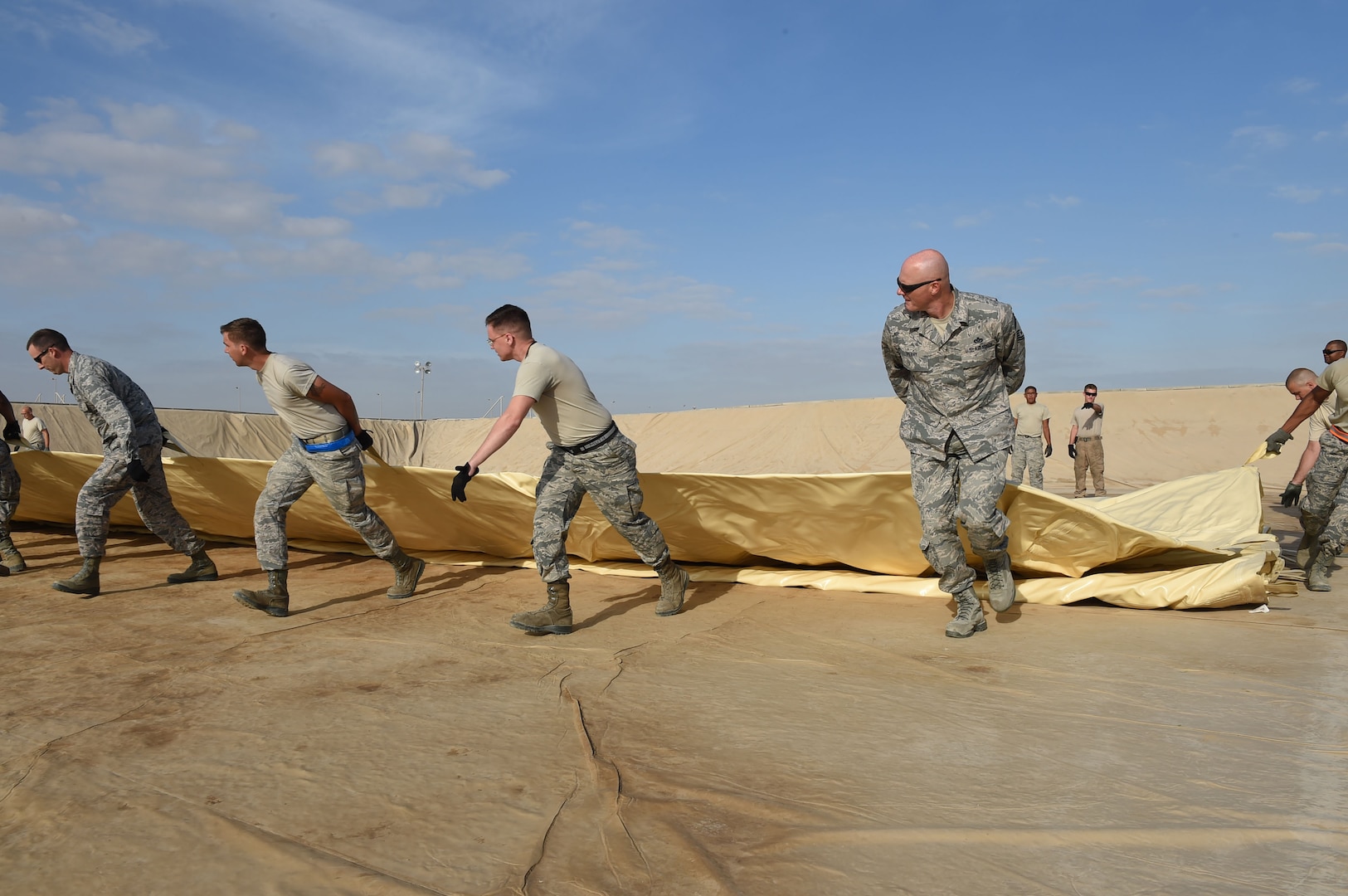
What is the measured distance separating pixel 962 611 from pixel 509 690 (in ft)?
6.43

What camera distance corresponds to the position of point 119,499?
4.79m

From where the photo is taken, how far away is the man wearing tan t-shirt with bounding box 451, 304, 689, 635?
368 centimetres

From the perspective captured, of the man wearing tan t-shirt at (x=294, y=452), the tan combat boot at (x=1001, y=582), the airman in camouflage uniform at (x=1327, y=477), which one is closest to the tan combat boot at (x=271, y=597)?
the man wearing tan t-shirt at (x=294, y=452)

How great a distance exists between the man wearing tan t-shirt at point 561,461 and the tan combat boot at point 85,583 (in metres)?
2.30

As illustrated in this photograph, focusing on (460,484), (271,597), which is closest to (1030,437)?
(460,484)

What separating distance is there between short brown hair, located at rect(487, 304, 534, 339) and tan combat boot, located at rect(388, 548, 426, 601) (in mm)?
1467

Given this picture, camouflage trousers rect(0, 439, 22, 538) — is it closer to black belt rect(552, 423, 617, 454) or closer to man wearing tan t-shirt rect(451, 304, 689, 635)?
man wearing tan t-shirt rect(451, 304, 689, 635)

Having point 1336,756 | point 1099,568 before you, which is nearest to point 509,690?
point 1336,756

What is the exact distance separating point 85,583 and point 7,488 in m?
1.55

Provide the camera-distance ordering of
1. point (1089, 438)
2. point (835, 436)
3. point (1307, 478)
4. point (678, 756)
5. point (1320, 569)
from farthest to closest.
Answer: point (835, 436) → point (1089, 438) → point (1307, 478) → point (1320, 569) → point (678, 756)

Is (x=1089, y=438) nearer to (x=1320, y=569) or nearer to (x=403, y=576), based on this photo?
(x=1320, y=569)

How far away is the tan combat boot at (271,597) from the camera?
13.1ft

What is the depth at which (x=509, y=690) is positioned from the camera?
2.77 meters

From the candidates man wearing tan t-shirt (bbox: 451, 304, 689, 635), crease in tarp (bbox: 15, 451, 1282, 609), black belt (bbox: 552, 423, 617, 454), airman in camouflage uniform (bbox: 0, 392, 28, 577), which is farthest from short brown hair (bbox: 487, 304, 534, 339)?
airman in camouflage uniform (bbox: 0, 392, 28, 577)
